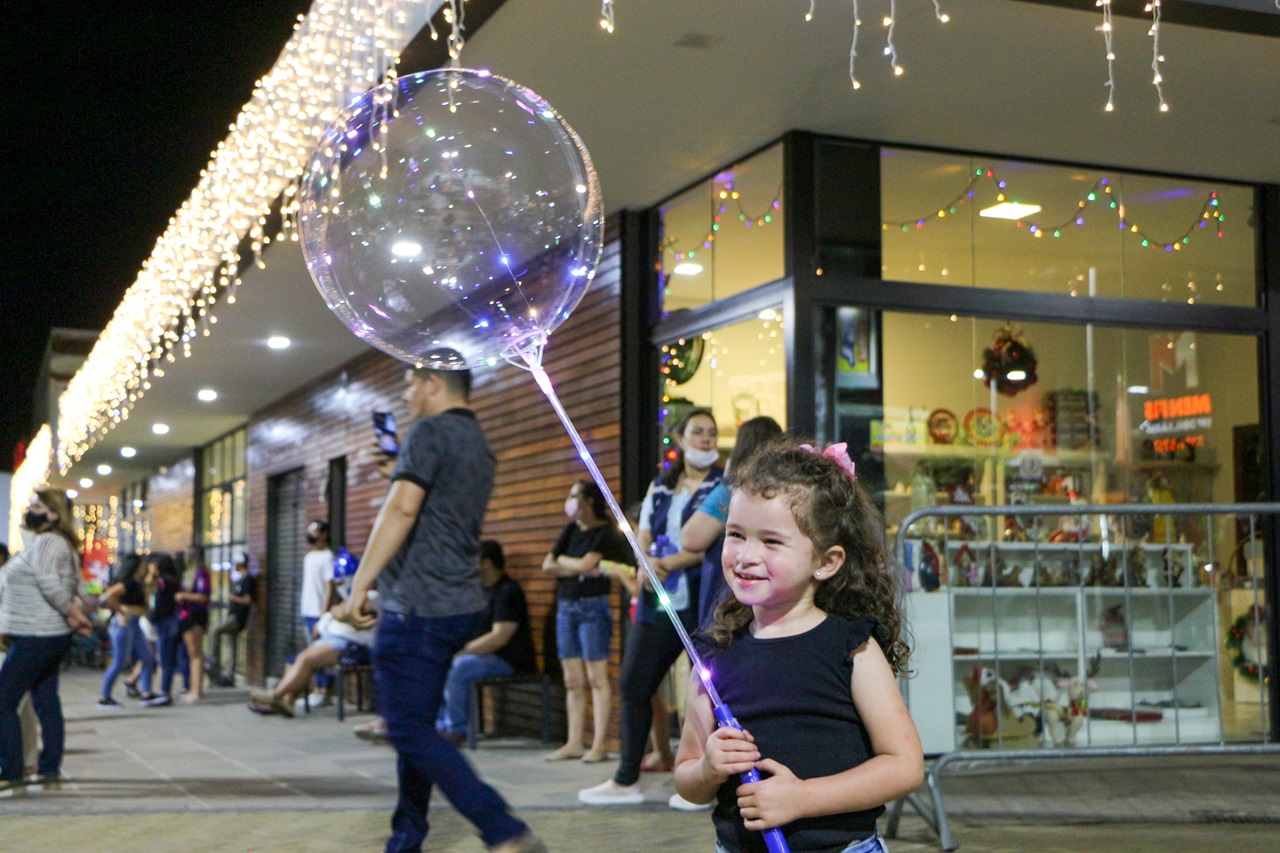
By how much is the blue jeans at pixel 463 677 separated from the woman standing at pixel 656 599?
308 centimetres

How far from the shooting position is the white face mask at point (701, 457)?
233 inches

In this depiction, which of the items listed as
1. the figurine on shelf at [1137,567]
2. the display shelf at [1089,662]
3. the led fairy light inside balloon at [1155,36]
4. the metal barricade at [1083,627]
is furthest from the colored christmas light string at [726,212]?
the figurine on shelf at [1137,567]

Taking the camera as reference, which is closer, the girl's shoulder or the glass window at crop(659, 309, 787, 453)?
the girl's shoulder

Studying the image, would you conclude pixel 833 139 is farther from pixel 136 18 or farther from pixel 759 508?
pixel 136 18

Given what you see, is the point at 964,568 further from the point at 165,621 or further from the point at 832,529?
the point at 165,621

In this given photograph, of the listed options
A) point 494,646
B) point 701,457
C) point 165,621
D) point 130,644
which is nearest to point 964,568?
point 701,457

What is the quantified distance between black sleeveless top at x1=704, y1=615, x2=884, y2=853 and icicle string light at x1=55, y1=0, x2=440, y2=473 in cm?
193

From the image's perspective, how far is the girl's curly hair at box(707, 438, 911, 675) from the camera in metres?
2.23

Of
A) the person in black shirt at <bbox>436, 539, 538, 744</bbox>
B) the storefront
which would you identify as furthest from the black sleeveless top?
the person in black shirt at <bbox>436, 539, 538, 744</bbox>

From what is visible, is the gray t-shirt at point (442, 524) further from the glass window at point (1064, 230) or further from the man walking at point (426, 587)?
the glass window at point (1064, 230)

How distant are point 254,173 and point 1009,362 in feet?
17.9

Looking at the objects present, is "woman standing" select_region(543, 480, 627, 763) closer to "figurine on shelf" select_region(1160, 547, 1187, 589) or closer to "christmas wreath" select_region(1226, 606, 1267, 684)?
"figurine on shelf" select_region(1160, 547, 1187, 589)

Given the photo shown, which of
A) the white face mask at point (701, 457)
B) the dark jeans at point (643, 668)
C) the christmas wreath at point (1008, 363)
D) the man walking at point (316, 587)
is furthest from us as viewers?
the man walking at point (316, 587)

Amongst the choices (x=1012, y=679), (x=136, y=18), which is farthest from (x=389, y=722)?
(x=136, y=18)
